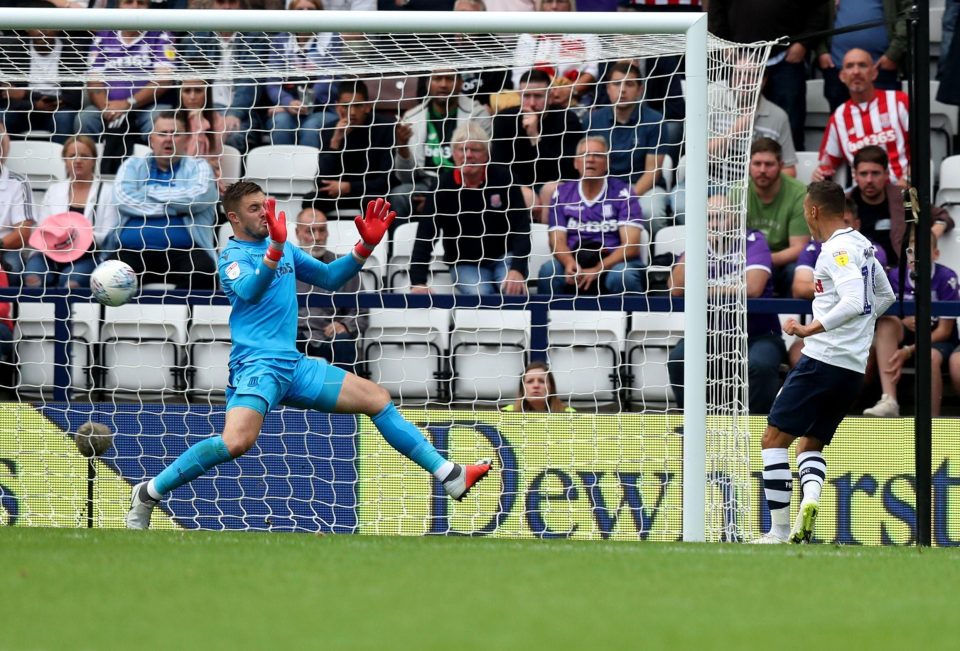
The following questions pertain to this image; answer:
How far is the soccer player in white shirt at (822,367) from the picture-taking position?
6.76 meters

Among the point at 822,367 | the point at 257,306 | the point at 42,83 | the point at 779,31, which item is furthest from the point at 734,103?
the point at 42,83

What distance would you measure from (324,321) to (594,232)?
1.81 m

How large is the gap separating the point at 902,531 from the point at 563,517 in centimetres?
196

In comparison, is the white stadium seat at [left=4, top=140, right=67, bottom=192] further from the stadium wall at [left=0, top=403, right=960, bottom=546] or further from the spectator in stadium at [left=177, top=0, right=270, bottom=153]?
the stadium wall at [left=0, top=403, right=960, bottom=546]

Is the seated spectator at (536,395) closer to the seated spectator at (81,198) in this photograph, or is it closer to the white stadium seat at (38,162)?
the seated spectator at (81,198)

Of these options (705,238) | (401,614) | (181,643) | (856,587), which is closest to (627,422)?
(705,238)

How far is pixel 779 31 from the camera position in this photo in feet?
32.8

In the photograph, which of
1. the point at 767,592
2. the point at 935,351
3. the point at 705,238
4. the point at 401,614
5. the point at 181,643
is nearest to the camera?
the point at 181,643

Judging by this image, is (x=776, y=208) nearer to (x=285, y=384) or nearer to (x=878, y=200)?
(x=878, y=200)

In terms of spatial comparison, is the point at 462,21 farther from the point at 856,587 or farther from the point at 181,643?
the point at 181,643

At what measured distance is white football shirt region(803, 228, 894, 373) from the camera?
6.68 meters

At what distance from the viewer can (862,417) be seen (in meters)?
8.06

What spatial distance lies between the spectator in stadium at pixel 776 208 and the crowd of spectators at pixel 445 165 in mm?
13

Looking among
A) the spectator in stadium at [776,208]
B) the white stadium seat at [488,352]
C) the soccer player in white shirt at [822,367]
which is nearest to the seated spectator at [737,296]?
the spectator in stadium at [776,208]
